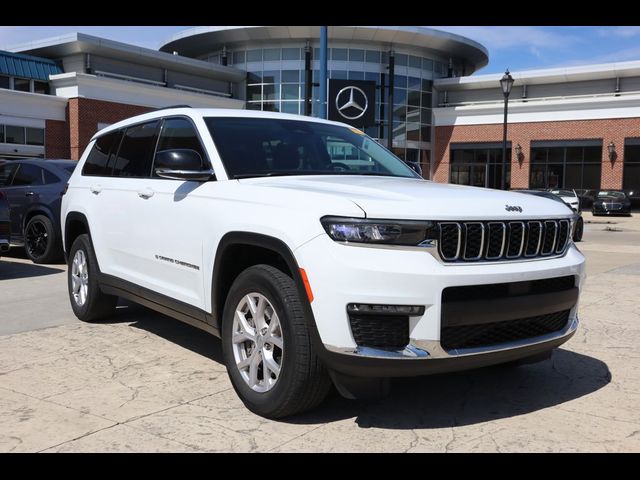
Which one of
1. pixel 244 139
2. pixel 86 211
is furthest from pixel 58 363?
pixel 244 139

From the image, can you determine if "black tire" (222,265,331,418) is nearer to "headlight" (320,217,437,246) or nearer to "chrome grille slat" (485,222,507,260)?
"headlight" (320,217,437,246)

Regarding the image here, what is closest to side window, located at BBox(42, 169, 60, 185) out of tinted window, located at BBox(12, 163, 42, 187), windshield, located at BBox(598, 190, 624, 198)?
tinted window, located at BBox(12, 163, 42, 187)

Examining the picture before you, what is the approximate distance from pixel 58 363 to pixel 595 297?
245 inches

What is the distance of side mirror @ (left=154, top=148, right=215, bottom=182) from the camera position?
A: 13.9 feet

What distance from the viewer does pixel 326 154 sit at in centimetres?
494

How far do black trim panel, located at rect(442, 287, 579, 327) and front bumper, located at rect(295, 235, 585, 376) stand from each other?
9 centimetres

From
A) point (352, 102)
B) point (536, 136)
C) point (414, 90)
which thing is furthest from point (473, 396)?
point (414, 90)

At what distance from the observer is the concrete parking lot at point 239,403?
3451 mm

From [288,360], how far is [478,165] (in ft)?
135

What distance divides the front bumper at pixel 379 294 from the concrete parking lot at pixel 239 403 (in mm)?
464

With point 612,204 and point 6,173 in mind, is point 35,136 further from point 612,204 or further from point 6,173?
point 612,204
